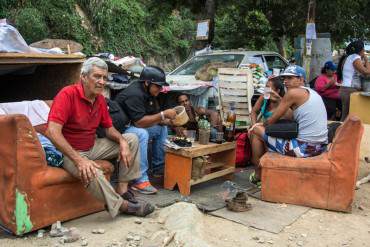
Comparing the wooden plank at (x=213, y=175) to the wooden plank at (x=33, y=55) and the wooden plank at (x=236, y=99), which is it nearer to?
the wooden plank at (x=236, y=99)

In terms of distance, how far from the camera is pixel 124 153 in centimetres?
420

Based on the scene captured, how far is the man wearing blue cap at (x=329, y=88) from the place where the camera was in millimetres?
8797

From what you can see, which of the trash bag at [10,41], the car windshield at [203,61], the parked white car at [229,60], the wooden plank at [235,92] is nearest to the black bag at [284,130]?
the wooden plank at [235,92]

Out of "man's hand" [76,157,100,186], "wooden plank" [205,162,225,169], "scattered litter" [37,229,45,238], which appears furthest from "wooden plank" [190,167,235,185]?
"scattered litter" [37,229,45,238]

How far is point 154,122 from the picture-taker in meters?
4.94

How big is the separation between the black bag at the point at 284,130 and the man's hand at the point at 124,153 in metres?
1.68

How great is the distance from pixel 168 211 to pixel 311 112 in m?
1.86

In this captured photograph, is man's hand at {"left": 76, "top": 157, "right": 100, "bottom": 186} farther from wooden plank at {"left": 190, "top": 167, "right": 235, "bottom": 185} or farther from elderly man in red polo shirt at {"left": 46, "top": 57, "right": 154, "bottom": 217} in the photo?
wooden plank at {"left": 190, "top": 167, "right": 235, "bottom": 185}

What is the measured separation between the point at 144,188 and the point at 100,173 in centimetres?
111

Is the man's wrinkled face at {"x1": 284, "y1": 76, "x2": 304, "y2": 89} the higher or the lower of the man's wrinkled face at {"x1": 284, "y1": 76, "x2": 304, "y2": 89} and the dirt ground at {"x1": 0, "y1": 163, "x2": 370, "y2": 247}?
the higher

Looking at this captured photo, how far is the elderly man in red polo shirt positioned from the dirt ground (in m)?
0.19

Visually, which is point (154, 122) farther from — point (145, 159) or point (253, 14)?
point (253, 14)

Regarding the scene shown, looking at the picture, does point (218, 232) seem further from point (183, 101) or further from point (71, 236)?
point (183, 101)

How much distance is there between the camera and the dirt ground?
146 inches
